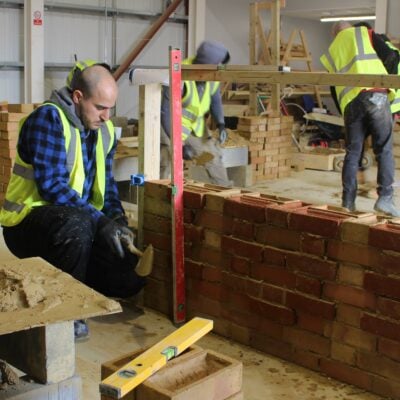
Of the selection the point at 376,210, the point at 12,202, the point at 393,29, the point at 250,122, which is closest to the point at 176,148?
the point at 12,202

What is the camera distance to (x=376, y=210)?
6707 millimetres

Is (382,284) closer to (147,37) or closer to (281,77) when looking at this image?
(281,77)

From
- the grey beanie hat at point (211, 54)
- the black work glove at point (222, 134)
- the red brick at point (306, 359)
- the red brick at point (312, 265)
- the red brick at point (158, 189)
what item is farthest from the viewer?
the black work glove at point (222, 134)

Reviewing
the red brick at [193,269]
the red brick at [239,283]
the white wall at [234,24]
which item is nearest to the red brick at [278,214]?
the red brick at [239,283]

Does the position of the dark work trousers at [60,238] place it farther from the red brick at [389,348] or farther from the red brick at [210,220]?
the red brick at [389,348]

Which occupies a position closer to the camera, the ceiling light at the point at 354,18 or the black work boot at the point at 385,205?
the black work boot at the point at 385,205

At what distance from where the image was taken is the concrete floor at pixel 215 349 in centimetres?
324

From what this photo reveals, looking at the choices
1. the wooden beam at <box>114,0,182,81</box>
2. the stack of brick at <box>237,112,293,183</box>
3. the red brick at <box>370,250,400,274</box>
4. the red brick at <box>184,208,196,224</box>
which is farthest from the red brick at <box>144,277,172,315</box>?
the wooden beam at <box>114,0,182,81</box>

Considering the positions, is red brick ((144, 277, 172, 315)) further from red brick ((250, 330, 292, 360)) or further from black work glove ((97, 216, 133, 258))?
red brick ((250, 330, 292, 360))

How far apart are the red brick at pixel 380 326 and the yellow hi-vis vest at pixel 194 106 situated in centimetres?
364

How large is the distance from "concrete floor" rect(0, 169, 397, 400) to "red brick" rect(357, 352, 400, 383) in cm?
11

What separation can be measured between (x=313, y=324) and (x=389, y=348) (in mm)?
404

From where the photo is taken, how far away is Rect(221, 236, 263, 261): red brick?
3650 mm

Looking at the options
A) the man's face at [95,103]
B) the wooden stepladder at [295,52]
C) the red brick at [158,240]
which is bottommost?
the red brick at [158,240]
